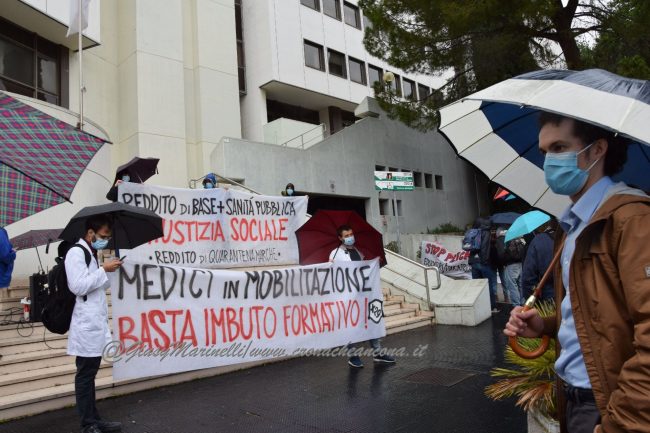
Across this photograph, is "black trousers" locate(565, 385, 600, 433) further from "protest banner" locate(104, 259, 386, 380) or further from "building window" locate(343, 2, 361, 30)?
"building window" locate(343, 2, 361, 30)

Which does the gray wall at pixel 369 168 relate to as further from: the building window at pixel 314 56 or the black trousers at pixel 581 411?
the black trousers at pixel 581 411

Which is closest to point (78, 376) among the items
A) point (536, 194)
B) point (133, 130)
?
point (536, 194)

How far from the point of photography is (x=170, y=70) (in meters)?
18.0

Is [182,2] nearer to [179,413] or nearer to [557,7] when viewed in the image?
[557,7]

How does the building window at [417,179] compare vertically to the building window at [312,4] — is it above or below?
below

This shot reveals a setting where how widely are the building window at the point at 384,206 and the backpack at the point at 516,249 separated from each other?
12.6 meters

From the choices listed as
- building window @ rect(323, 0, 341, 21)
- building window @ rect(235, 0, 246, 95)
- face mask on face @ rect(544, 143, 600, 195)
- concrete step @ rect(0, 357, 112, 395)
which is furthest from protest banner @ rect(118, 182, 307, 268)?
building window @ rect(323, 0, 341, 21)

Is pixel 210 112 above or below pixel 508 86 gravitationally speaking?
above

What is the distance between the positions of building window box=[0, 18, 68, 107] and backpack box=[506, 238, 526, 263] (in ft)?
46.7

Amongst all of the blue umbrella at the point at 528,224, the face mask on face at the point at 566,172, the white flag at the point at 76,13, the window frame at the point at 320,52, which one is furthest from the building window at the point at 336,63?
the face mask on face at the point at 566,172

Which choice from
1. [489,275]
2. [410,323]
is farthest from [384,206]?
[410,323]

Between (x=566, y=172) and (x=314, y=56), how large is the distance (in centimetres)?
2293

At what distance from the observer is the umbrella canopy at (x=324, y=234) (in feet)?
22.3

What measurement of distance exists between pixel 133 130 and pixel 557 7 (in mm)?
14076
